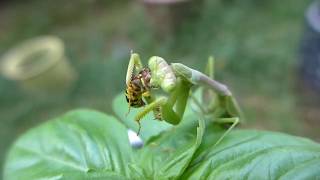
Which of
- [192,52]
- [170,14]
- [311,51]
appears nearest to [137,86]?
[311,51]

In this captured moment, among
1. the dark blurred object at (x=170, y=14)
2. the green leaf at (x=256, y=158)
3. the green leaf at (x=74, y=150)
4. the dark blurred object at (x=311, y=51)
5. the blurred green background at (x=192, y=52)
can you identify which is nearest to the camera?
the green leaf at (x=256, y=158)

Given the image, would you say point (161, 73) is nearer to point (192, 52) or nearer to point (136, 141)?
point (136, 141)

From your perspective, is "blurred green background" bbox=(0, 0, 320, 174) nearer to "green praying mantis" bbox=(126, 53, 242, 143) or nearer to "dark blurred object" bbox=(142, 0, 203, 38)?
"dark blurred object" bbox=(142, 0, 203, 38)

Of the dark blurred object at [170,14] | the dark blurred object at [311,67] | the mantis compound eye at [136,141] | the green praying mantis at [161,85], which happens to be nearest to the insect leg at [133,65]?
the green praying mantis at [161,85]

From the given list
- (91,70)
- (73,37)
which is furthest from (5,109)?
(73,37)

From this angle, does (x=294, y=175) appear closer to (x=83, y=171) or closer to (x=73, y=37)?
(x=83, y=171)

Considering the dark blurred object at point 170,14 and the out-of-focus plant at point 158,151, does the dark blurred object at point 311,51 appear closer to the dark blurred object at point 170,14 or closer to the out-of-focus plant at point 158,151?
the dark blurred object at point 170,14
